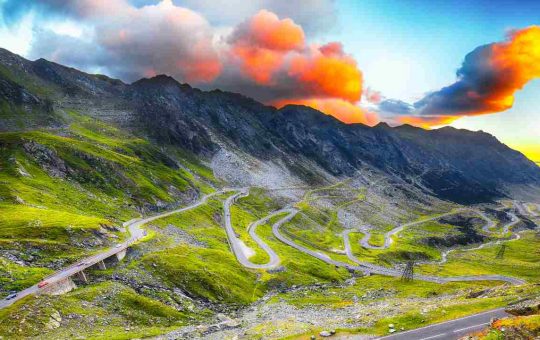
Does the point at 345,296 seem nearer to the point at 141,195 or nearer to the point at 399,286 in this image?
the point at 399,286

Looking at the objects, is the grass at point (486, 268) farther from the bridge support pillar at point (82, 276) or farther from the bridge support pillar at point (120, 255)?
the bridge support pillar at point (82, 276)

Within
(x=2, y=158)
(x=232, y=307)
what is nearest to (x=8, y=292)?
(x=232, y=307)

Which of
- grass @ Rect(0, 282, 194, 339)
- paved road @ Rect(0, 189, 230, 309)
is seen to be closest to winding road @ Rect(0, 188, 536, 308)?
paved road @ Rect(0, 189, 230, 309)

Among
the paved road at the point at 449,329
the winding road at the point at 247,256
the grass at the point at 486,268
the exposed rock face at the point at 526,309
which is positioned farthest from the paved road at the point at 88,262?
the grass at the point at 486,268

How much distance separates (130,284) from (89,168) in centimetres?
10516

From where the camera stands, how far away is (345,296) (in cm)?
9431

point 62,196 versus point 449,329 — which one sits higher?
point 62,196

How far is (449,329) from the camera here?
42156mm

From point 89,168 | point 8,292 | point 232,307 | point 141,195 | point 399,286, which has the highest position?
point 89,168

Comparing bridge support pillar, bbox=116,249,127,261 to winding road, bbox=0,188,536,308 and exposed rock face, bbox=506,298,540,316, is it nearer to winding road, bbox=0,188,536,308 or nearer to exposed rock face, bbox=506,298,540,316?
winding road, bbox=0,188,536,308

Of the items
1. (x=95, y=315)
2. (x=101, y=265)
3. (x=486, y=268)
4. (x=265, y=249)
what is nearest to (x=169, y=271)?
(x=101, y=265)

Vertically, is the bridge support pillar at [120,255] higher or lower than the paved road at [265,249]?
higher

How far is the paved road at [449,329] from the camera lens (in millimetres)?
40531

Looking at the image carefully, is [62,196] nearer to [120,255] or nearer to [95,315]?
[120,255]
